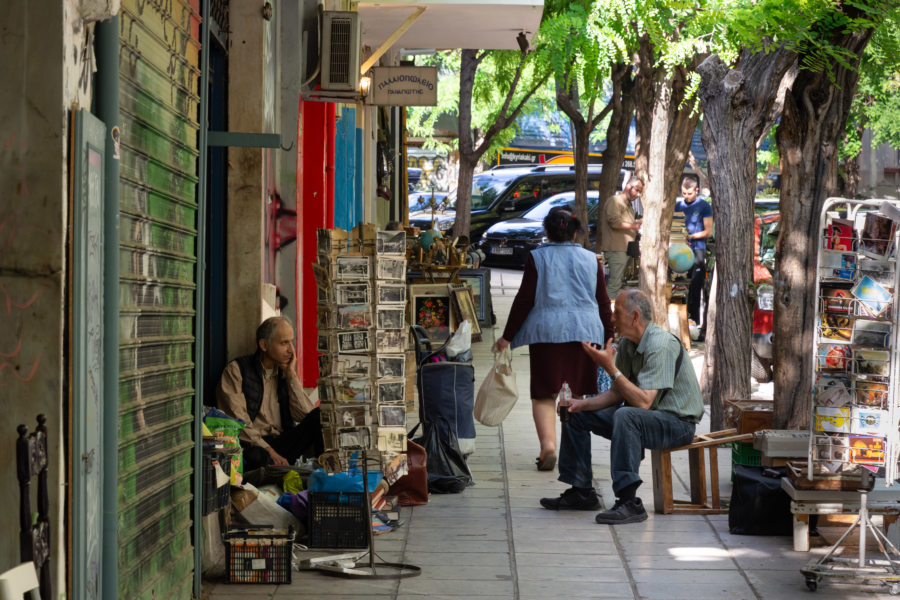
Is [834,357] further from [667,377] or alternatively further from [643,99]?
[643,99]

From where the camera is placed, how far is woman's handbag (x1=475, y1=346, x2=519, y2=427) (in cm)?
867

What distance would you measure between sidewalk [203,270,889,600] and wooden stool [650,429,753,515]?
87mm

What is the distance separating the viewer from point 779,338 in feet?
26.5

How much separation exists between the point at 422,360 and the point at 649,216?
239 inches

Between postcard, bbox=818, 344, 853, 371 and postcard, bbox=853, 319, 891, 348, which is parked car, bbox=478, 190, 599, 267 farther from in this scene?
postcard, bbox=853, 319, 891, 348

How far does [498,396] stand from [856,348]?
3.25 m

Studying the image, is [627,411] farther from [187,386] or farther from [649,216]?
[649,216]

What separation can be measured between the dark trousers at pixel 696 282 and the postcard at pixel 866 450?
11722 millimetres

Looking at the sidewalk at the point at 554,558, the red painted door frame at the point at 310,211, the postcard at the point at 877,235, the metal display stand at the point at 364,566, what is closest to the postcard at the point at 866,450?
the sidewalk at the point at 554,558

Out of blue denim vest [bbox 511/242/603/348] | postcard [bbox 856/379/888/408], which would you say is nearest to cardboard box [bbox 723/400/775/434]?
blue denim vest [bbox 511/242/603/348]

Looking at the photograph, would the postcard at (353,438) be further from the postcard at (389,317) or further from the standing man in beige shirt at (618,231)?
the standing man in beige shirt at (618,231)

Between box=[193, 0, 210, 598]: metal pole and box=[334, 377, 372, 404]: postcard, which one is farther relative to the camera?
box=[334, 377, 372, 404]: postcard

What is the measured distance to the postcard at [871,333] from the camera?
19.1 feet

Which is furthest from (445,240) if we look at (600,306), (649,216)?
(600,306)
